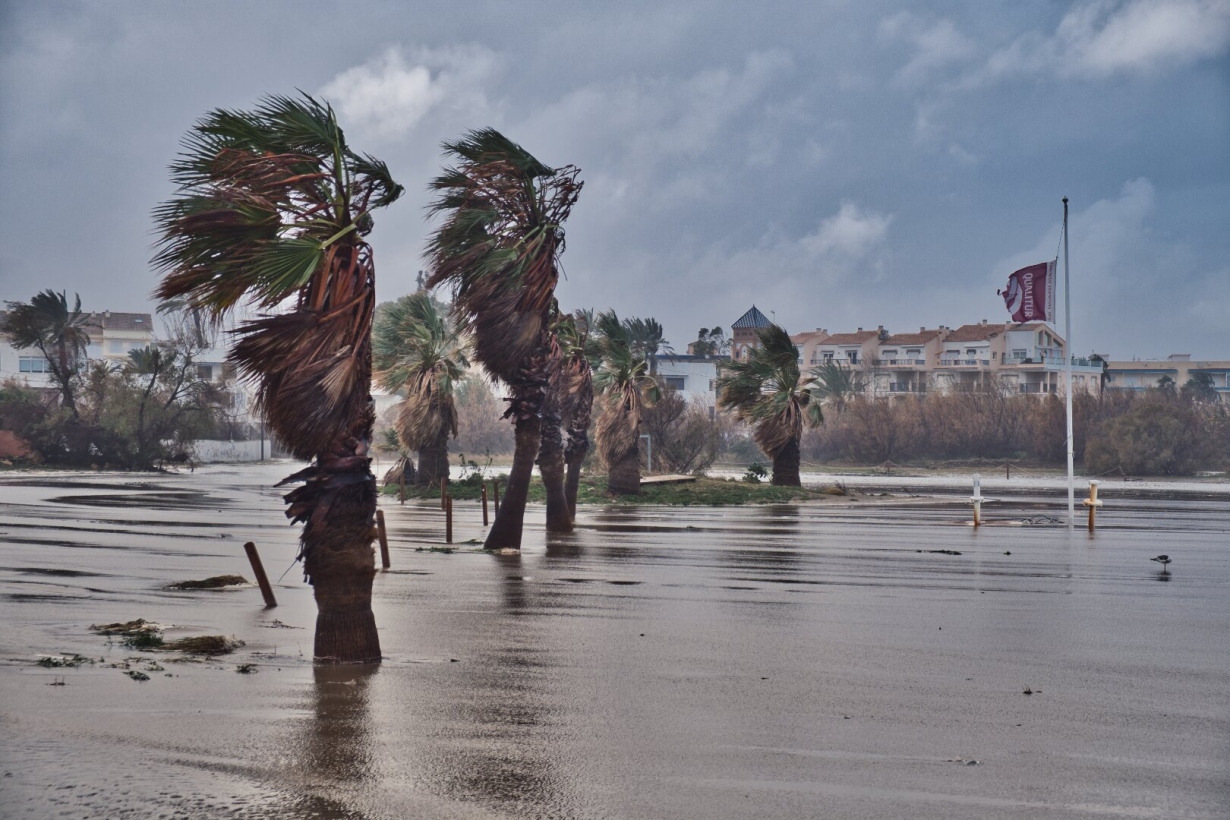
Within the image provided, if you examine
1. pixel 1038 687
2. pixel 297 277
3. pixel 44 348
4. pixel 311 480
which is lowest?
pixel 1038 687

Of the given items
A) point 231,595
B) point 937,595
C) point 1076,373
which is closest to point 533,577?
point 231,595

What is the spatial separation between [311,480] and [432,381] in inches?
1210

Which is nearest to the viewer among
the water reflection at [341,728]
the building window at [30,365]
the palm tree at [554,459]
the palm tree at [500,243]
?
the water reflection at [341,728]

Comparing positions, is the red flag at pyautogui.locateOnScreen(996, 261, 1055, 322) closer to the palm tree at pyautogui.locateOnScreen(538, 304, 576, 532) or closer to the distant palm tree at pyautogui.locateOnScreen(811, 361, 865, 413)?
the palm tree at pyautogui.locateOnScreen(538, 304, 576, 532)

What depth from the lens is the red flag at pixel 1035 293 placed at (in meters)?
31.4

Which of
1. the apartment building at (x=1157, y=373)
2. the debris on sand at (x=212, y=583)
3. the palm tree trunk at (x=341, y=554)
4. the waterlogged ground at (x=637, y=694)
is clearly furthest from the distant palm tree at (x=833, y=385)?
the palm tree trunk at (x=341, y=554)

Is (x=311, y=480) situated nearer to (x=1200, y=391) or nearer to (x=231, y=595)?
(x=231, y=595)

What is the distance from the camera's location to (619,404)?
3838 cm

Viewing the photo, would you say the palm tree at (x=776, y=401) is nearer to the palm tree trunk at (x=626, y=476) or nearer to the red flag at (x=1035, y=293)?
the palm tree trunk at (x=626, y=476)

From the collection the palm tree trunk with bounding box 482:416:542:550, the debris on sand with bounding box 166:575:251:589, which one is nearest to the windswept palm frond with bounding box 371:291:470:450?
the palm tree trunk with bounding box 482:416:542:550

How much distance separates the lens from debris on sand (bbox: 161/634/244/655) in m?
11.3

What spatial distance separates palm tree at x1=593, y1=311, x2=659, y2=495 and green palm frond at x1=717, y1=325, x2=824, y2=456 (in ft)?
19.7

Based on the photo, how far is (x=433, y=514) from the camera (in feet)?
111

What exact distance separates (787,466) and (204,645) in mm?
36346
